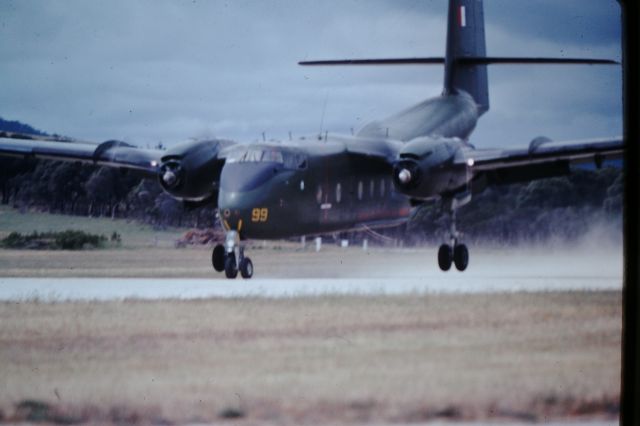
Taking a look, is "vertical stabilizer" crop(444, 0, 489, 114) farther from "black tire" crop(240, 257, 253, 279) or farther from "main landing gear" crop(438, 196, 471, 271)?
"black tire" crop(240, 257, 253, 279)

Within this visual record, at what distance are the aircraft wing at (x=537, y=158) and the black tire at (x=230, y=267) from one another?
5.51m

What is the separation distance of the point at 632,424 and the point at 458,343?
2.70 m

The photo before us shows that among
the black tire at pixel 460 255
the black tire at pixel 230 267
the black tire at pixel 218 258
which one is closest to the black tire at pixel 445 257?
the black tire at pixel 460 255

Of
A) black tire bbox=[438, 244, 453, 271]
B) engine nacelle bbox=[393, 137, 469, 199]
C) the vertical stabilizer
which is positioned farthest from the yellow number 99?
the vertical stabilizer

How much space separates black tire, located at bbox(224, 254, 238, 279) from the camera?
16.6m

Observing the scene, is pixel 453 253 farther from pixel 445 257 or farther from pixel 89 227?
pixel 89 227

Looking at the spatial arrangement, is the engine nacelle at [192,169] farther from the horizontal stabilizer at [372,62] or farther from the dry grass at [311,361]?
the dry grass at [311,361]

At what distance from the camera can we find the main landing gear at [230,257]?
1670cm

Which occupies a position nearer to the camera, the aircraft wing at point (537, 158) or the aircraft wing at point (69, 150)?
the aircraft wing at point (69, 150)

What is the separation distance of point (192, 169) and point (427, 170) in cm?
484

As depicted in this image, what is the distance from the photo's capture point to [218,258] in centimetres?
1697

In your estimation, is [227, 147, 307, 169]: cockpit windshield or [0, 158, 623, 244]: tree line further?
[227, 147, 307, 169]: cockpit windshield

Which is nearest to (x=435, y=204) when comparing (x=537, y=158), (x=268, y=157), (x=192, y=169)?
(x=537, y=158)

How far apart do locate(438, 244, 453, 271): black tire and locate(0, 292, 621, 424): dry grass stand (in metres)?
5.09
